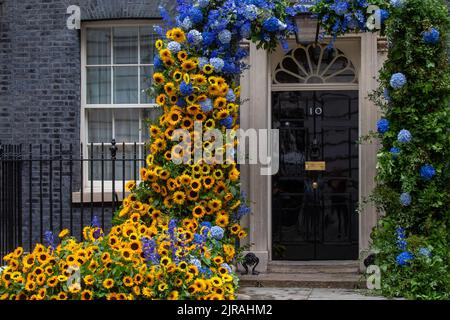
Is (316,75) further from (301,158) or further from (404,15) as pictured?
(404,15)

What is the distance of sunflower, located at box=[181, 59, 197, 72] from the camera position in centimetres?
782

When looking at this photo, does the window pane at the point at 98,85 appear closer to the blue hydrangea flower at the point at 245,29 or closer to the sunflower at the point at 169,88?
the sunflower at the point at 169,88

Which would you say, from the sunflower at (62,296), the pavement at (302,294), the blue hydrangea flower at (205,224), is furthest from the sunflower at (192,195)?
the sunflower at (62,296)

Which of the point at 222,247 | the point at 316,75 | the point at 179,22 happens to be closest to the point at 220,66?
the point at 179,22

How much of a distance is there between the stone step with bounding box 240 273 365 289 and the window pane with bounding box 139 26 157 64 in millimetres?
3153

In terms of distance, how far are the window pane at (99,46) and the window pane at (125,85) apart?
231 millimetres

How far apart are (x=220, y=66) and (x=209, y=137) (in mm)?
752

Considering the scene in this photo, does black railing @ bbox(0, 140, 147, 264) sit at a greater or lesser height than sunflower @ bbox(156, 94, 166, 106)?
lesser

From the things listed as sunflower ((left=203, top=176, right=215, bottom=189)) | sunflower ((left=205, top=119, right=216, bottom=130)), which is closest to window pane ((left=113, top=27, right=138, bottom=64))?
sunflower ((left=205, top=119, right=216, bottom=130))

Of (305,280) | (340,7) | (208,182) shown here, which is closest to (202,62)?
(208,182)

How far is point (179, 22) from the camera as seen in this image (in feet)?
26.5

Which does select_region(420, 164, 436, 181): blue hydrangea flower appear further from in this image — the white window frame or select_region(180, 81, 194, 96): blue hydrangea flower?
the white window frame

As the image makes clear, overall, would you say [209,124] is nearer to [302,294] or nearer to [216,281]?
[216,281]

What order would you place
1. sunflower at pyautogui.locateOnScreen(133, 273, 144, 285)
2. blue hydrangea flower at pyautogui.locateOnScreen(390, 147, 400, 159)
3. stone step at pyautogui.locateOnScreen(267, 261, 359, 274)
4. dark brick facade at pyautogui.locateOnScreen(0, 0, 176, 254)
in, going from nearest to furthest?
1. sunflower at pyautogui.locateOnScreen(133, 273, 144, 285)
2. blue hydrangea flower at pyautogui.locateOnScreen(390, 147, 400, 159)
3. stone step at pyautogui.locateOnScreen(267, 261, 359, 274)
4. dark brick facade at pyautogui.locateOnScreen(0, 0, 176, 254)
